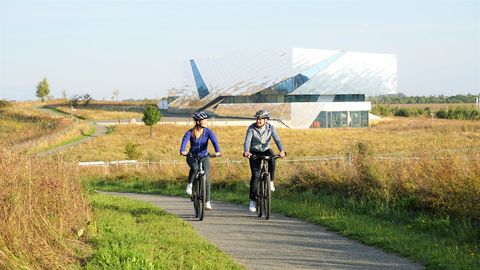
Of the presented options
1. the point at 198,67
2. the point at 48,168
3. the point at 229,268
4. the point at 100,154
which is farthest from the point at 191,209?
the point at 198,67

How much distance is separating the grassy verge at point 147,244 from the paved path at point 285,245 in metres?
0.34

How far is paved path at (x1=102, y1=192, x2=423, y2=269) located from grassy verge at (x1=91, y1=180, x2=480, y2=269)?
0.71 feet

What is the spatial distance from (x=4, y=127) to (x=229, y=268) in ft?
223

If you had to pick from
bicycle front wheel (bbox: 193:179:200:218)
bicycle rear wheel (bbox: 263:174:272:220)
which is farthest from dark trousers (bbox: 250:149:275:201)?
bicycle front wheel (bbox: 193:179:200:218)

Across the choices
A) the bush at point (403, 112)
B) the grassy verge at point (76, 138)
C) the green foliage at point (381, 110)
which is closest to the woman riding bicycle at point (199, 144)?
the grassy verge at point (76, 138)

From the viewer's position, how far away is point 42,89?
15388 centimetres

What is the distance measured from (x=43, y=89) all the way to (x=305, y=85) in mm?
75226

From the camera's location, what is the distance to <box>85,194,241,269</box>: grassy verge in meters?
7.46

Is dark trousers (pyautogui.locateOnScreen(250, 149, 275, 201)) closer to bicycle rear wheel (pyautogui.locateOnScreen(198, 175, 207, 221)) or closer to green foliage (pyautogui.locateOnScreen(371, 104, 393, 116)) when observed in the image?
bicycle rear wheel (pyautogui.locateOnScreen(198, 175, 207, 221))

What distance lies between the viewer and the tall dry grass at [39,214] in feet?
23.7

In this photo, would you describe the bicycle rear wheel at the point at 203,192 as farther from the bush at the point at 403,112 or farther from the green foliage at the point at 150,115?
the bush at the point at 403,112

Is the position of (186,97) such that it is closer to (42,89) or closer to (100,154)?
(42,89)

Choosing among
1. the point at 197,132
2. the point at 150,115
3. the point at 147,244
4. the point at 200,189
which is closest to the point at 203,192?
the point at 200,189

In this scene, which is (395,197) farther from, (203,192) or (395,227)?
(203,192)
